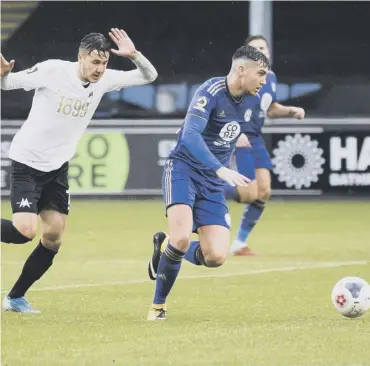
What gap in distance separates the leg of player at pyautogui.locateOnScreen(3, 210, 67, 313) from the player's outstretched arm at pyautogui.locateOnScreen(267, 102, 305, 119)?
3305 millimetres

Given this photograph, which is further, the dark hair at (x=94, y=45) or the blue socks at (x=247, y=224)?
the blue socks at (x=247, y=224)

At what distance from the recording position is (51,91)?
945 centimetres

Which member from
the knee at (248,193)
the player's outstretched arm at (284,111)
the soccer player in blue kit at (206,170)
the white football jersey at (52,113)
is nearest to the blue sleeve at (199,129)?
the soccer player in blue kit at (206,170)

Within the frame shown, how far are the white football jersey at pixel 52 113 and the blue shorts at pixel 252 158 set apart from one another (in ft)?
13.8

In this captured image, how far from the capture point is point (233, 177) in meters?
8.48

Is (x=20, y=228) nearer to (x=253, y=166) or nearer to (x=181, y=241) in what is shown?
(x=181, y=241)

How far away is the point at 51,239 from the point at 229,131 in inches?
56.4

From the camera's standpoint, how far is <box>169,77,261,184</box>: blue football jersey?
9.25 meters

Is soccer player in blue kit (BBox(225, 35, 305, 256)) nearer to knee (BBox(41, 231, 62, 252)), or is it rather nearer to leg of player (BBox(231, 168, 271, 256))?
leg of player (BBox(231, 168, 271, 256))

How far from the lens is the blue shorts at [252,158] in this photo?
1358 centimetres

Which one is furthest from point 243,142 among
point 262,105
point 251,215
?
point 251,215

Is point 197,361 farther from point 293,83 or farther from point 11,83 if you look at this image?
point 293,83

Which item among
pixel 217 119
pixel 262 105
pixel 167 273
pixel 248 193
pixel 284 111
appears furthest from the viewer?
pixel 248 193

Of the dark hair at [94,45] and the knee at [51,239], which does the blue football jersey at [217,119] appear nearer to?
the dark hair at [94,45]
